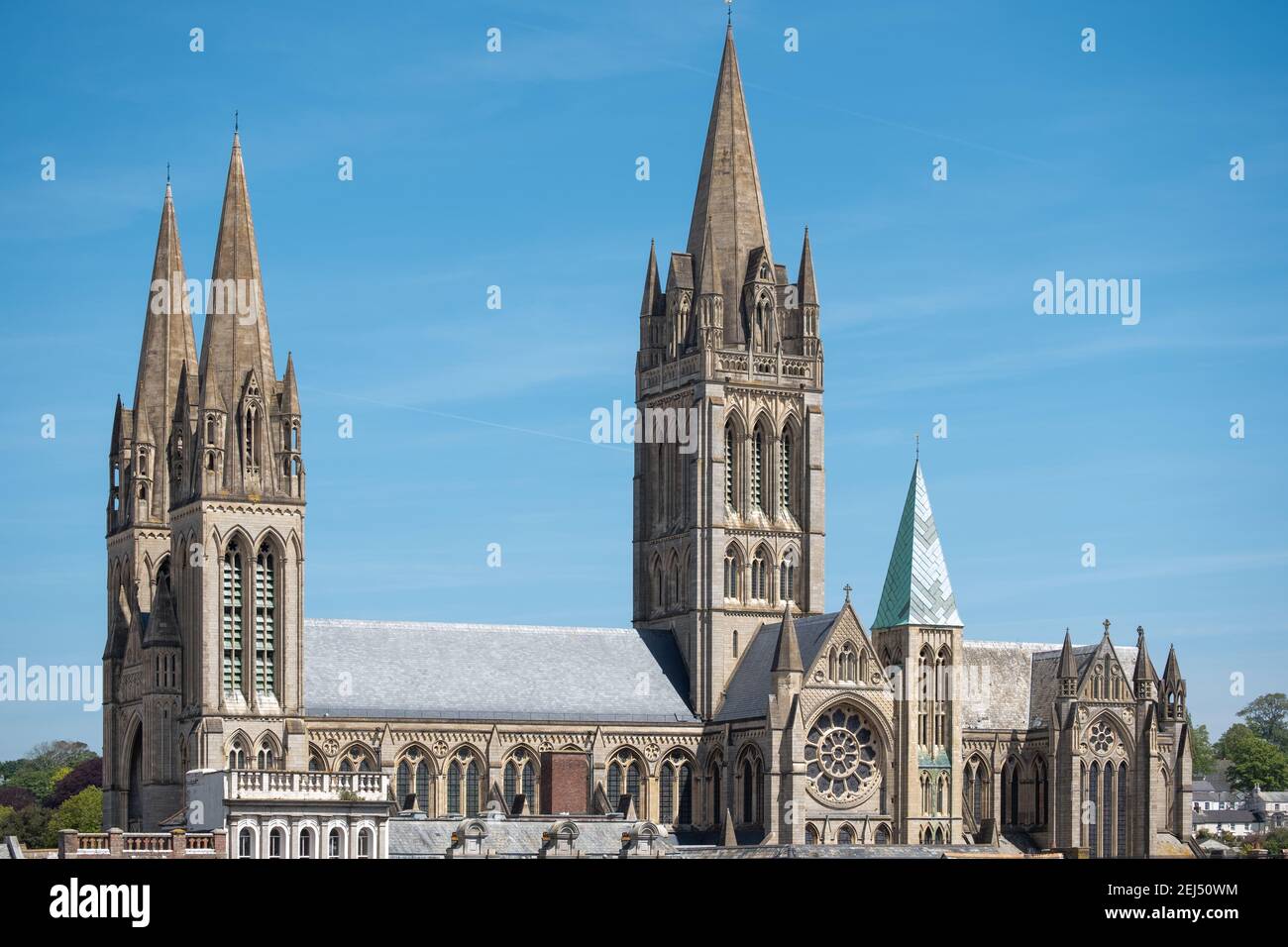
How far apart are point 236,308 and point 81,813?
52.3 m

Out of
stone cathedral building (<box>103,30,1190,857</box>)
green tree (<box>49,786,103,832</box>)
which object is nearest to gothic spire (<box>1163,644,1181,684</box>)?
stone cathedral building (<box>103,30,1190,857</box>)

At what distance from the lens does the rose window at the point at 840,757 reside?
129250 mm

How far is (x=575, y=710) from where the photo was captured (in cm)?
13350

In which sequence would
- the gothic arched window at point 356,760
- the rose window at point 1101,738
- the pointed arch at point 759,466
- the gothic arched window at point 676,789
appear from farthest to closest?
the rose window at point 1101,738, the pointed arch at point 759,466, the gothic arched window at point 676,789, the gothic arched window at point 356,760

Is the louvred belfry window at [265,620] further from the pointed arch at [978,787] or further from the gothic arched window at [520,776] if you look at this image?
the pointed arch at [978,787]

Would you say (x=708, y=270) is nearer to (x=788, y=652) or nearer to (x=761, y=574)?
(x=761, y=574)

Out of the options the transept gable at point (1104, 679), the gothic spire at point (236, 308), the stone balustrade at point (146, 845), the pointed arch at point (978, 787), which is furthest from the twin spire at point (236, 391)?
the transept gable at point (1104, 679)

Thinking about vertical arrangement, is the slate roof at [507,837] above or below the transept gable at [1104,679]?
below

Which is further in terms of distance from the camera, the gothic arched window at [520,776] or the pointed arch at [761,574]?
the pointed arch at [761,574]

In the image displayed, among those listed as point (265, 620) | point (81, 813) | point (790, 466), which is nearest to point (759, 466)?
point (790, 466)

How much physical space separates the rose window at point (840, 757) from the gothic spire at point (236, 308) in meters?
28.9
